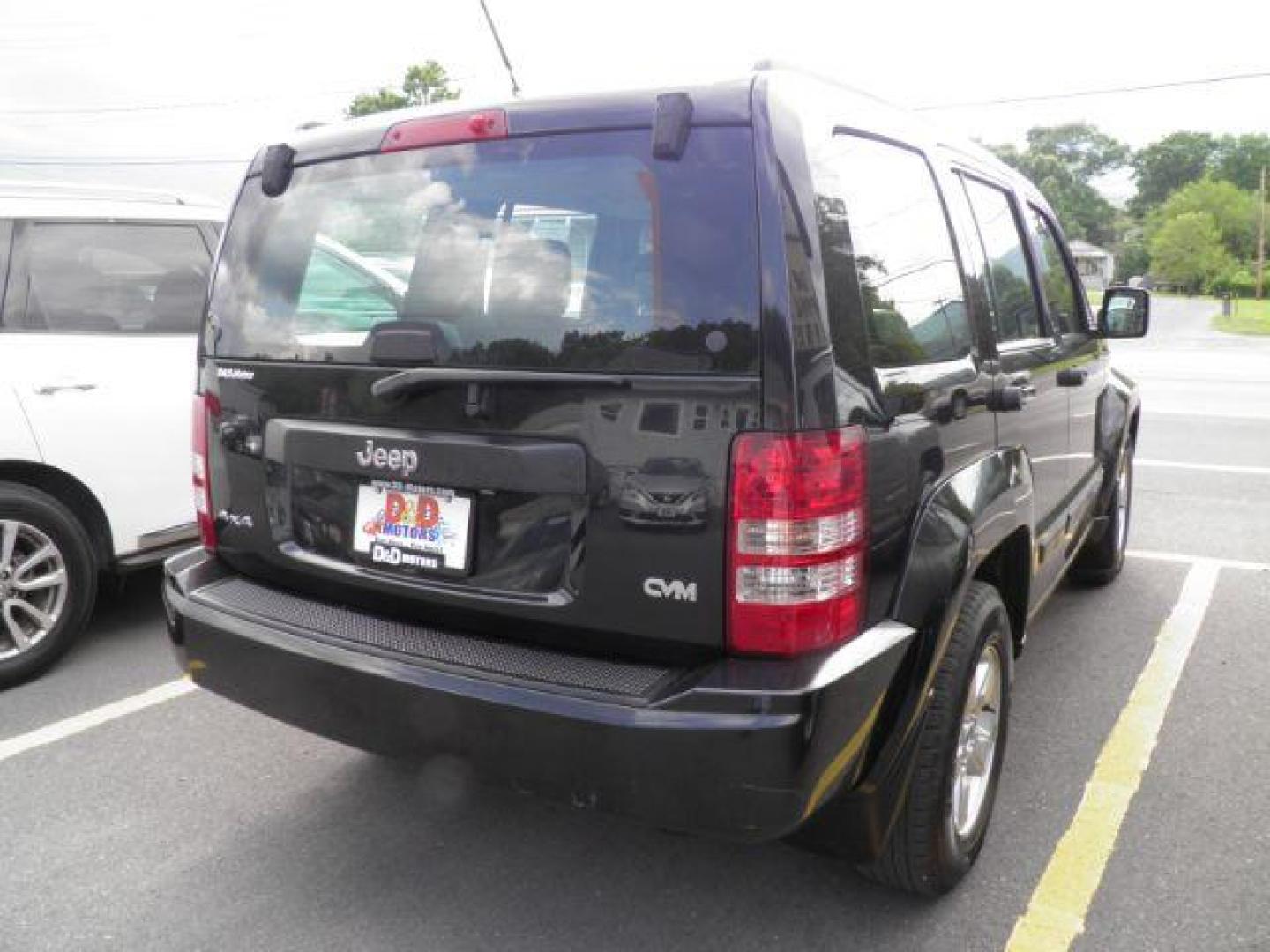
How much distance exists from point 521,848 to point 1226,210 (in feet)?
366

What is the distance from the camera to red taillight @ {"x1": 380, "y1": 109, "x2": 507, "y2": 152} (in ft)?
7.46

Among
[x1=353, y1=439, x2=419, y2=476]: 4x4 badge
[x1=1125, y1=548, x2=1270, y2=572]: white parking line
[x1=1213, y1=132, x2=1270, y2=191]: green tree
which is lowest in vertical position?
[x1=1125, y1=548, x2=1270, y2=572]: white parking line

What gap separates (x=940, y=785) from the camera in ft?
7.73

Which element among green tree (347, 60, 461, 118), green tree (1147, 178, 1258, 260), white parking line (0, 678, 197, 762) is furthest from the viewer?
green tree (1147, 178, 1258, 260)

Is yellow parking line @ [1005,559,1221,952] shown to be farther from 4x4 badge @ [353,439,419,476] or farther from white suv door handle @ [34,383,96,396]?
white suv door handle @ [34,383,96,396]

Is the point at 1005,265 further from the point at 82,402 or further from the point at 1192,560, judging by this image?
the point at 82,402

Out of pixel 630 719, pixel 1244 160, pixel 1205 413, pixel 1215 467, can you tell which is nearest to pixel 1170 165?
pixel 1244 160

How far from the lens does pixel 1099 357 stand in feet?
14.8

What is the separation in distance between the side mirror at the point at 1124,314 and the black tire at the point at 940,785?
2250 millimetres

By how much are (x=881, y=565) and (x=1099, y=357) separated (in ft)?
9.58

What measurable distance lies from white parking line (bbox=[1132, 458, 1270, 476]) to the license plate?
→ 24.3 feet

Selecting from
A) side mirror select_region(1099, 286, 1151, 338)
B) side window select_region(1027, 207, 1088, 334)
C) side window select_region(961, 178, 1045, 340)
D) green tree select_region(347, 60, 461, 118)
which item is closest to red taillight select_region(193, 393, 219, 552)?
side window select_region(961, 178, 1045, 340)

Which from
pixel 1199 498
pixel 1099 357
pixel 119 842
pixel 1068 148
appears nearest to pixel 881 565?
pixel 119 842

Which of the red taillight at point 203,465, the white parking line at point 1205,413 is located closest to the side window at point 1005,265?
the red taillight at point 203,465
